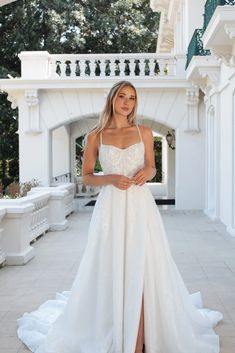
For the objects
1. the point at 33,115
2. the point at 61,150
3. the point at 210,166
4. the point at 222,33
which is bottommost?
the point at 210,166

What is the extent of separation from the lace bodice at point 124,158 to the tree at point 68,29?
19.0 meters

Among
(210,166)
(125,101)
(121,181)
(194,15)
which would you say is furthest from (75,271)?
(194,15)

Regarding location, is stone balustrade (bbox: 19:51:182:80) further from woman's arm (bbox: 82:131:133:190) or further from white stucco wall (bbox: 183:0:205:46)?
woman's arm (bbox: 82:131:133:190)

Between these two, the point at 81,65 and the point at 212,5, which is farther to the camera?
the point at 81,65

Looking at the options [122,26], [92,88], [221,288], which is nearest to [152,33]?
[122,26]

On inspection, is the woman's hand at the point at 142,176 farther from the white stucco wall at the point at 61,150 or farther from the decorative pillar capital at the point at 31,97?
the white stucco wall at the point at 61,150

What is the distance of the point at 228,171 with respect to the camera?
12.2m

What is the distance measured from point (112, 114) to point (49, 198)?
8.46m

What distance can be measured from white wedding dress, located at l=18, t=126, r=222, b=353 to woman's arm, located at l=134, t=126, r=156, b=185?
0.06m

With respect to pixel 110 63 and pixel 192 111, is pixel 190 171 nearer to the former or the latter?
pixel 192 111

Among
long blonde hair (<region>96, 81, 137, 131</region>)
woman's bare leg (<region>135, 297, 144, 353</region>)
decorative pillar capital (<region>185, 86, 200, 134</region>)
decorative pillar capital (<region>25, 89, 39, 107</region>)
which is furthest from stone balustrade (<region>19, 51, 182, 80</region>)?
woman's bare leg (<region>135, 297, 144, 353</region>)

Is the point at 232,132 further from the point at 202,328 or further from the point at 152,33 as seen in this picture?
the point at 152,33

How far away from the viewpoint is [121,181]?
4.04 metres

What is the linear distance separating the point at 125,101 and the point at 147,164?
1.63ft
